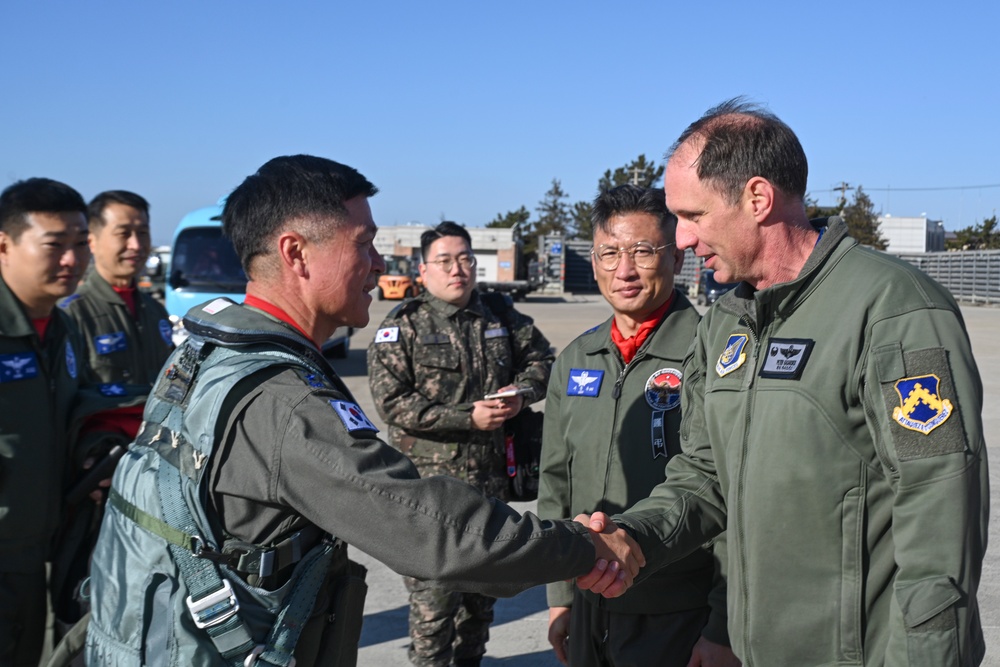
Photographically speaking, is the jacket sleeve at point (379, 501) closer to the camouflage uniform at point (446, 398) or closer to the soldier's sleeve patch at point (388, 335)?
the camouflage uniform at point (446, 398)

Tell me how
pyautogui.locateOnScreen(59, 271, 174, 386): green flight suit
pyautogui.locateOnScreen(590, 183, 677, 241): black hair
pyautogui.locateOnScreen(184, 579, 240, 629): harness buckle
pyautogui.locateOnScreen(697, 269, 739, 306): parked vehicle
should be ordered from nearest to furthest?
pyautogui.locateOnScreen(184, 579, 240, 629): harness buckle
pyautogui.locateOnScreen(590, 183, 677, 241): black hair
pyautogui.locateOnScreen(59, 271, 174, 386): green flight suit
pyautogui.locateOnScreen(697, 269, 739, 306): parked vehicle

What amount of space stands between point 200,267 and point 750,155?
11647mm

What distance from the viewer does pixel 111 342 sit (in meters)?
5.20

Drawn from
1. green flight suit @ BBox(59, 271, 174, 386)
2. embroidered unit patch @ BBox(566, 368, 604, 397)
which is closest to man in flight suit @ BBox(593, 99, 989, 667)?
embroidered unit patch @ BBox(566, 368, 604, 397)

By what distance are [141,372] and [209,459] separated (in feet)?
12.1

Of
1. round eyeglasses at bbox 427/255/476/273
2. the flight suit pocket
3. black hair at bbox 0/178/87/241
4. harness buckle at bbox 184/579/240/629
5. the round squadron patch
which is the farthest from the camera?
round eyeglasses at bbox 427/255/476/273

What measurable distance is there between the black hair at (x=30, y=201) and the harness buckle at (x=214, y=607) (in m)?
2.71

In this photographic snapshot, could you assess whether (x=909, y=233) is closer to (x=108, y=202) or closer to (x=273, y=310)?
(x=108, y=202)

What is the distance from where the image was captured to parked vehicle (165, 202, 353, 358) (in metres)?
12.3

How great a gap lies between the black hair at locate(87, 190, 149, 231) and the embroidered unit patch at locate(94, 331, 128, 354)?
0.76m

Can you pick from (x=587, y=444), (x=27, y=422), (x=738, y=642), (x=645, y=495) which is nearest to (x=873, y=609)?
(x=738, y=642)

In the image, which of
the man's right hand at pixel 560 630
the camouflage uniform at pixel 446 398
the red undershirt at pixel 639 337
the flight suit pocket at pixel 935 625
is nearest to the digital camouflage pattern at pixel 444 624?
the camouflage uniform at pixel 446 398

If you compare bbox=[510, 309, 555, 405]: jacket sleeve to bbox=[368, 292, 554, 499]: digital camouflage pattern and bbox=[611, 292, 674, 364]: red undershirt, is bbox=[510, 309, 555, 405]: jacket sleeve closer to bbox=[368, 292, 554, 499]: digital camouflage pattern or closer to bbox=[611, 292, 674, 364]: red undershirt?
bbox=[368, 292, 554, 499]: digital camouflage pattern

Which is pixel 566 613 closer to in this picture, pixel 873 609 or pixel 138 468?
pixel 873 609
